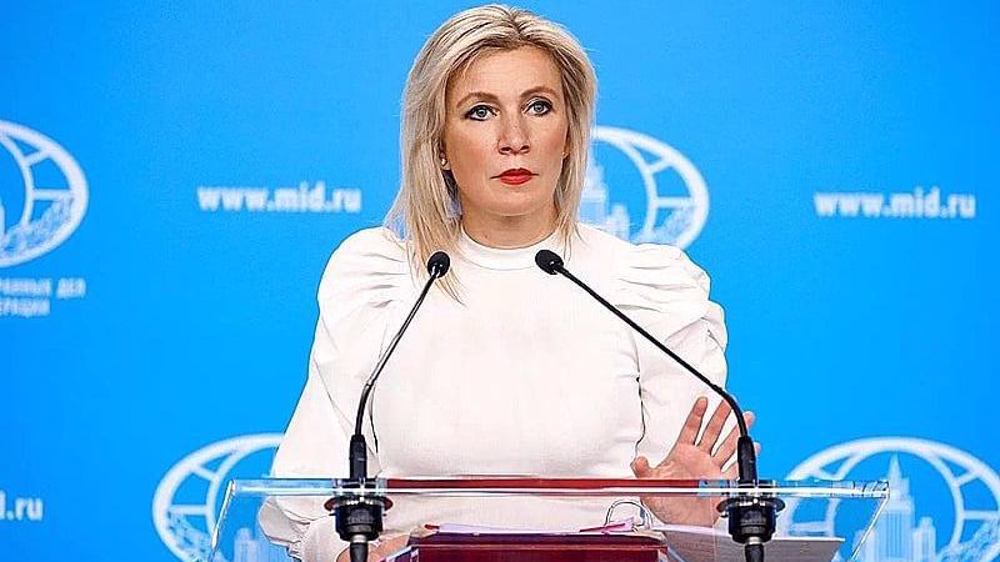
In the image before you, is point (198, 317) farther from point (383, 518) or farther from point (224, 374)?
point (383, 518)

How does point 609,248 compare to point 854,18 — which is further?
point 854,18

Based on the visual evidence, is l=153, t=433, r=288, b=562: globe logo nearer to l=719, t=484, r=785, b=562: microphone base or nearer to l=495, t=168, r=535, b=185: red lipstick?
l=495, t=168, r=535, b=185: red lipstick

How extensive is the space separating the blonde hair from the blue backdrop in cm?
85

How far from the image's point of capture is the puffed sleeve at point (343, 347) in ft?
8.66

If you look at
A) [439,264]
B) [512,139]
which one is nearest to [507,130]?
[512,139]

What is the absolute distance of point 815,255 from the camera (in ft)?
12.3

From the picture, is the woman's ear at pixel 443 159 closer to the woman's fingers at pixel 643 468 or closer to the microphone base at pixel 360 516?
the woman's fingers at pixel 643 468

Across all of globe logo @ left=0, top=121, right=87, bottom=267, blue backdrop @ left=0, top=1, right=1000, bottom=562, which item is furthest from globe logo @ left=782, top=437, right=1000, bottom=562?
globe logo @ left=0, top=121, right=87, bottom=267

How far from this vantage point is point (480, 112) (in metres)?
2.76

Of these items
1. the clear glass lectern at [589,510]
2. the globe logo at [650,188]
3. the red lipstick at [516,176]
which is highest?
the globe logo at [650,188]

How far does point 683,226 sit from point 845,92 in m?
0.45

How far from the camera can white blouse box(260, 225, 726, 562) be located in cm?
265

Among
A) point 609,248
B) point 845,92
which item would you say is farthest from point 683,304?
point 845,92

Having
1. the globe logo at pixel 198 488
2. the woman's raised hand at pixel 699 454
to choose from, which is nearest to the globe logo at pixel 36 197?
the globe logo at pixel 198 488
